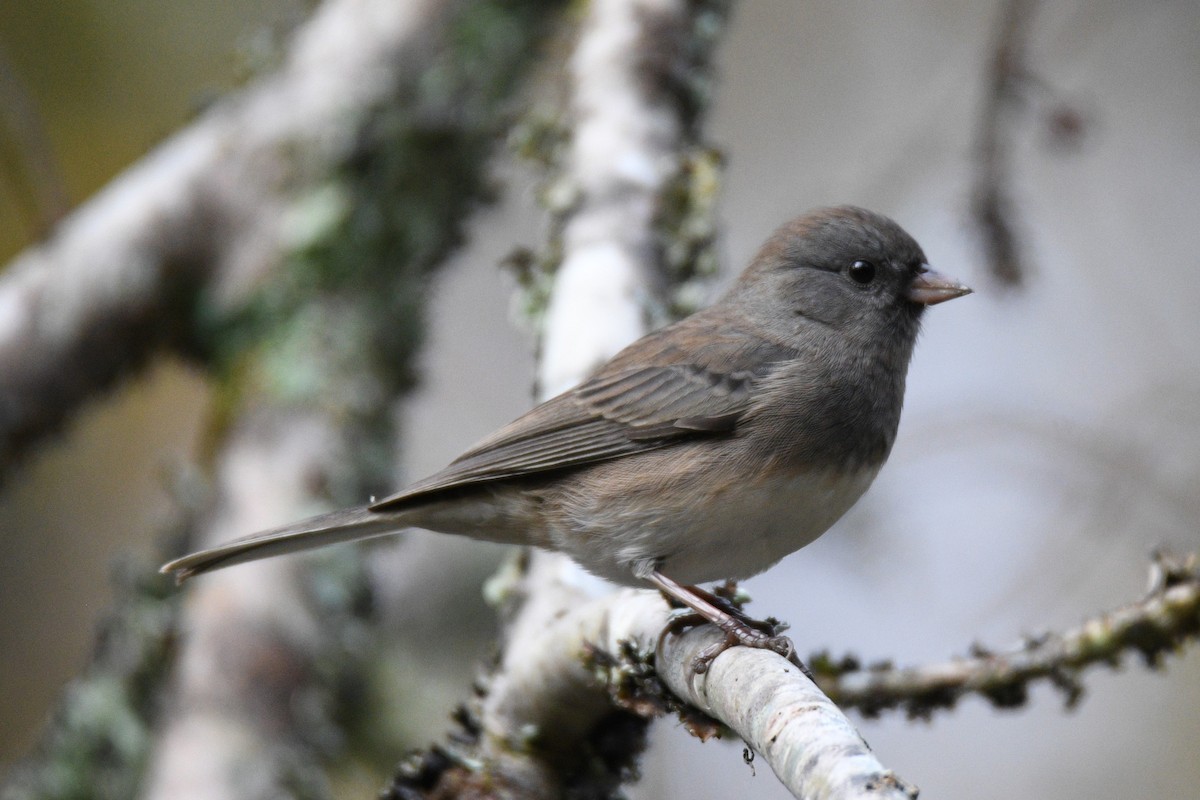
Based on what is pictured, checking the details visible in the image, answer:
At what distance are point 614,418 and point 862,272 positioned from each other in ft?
2.53

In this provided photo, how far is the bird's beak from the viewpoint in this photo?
9.27 ft

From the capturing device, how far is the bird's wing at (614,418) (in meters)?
2.67

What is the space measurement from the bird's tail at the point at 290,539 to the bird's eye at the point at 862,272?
1313 mm

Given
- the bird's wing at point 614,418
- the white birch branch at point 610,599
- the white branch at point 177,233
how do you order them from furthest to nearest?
the white branch at point 177,233, the bird's wing at point 614,418, the white birch branch at point 610,599

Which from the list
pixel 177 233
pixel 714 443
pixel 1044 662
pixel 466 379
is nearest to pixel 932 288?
pixel 714 443

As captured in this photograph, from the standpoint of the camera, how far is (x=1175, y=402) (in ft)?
14.8

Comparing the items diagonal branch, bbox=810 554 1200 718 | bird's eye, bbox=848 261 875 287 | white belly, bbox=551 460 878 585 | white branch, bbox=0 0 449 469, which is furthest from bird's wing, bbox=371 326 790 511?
white branch, bbox=0 0 449 469

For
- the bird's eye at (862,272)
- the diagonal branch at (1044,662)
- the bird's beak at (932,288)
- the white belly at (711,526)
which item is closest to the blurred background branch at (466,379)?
the diagonal branch at (1044,662)

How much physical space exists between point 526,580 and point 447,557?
231 cm

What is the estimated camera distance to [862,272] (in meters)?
2.93

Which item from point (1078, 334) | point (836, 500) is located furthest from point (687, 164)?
point (1078, 334)

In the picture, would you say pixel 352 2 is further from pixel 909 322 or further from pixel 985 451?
pixel 985 451

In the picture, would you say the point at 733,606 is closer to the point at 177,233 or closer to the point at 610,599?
the point at 610,599

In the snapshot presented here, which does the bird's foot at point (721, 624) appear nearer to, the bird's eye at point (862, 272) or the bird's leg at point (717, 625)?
the bird's leg at point (717, 625)
